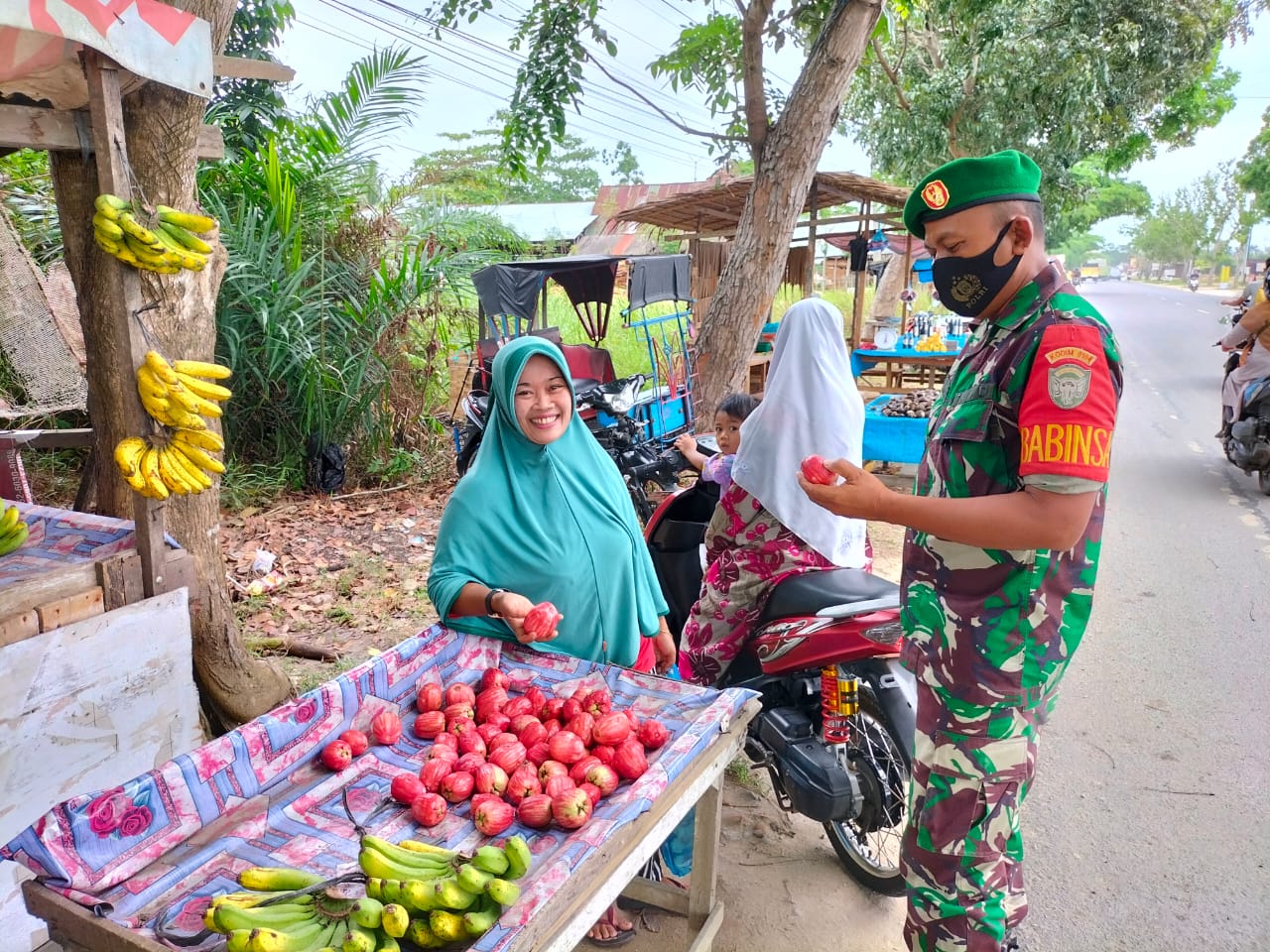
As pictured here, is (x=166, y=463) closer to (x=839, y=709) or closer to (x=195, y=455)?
(x=195, y=455)

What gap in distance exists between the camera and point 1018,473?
173 centimetres

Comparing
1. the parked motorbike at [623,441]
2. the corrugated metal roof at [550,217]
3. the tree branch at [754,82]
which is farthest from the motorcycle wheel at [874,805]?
the corrugated metal roof at [550,217]

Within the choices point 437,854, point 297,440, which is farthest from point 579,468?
point 297,440

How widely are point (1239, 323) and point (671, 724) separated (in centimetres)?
739

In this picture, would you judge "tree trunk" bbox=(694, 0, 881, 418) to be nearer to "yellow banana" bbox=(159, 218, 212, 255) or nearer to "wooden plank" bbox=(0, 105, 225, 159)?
"yellow banana" bbox=(159, 218, 212, 255)

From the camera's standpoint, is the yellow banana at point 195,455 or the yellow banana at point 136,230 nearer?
the yellow banana at point 136,230

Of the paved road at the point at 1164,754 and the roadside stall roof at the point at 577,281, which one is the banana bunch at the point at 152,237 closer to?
the paved road at the point at 1164,754

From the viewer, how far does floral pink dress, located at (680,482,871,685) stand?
9.25 ft

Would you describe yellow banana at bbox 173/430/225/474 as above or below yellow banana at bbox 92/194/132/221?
below

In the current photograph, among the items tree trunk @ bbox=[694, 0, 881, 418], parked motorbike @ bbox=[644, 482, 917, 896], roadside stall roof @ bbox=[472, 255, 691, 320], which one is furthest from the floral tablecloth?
roadside stall roof @ bbox=[472, 255, 691, 320]

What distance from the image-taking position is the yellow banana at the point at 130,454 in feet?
7.43

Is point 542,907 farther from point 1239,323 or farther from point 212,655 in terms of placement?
point 1239,323

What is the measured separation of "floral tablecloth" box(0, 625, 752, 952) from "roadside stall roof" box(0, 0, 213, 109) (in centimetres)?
162

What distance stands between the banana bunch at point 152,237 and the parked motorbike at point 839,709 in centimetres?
205
